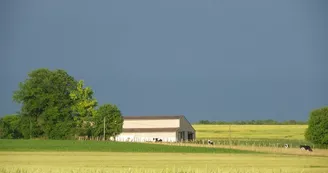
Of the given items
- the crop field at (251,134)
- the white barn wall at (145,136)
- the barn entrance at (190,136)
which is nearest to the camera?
the white barn wall at (145,136)

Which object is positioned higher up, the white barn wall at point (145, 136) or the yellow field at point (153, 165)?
the white barn wall at point (145, 136)

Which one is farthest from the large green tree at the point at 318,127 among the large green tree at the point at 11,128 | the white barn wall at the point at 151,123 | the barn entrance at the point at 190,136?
the large green tree at the point at 11,128

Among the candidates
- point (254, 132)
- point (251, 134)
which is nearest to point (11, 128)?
point (251, 134)

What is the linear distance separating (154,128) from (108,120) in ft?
31.0

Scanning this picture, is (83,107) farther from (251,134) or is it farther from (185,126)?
(251,134)

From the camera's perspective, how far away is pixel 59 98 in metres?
104

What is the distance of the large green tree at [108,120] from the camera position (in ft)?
339

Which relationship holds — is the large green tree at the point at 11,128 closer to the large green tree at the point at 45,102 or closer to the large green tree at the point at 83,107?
the large green tree at the point at 45,102

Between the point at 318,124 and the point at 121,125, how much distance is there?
30589 mm

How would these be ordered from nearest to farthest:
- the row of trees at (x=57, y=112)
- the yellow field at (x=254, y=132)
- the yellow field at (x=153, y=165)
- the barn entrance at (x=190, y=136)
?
the yellow field at (x=153, y=165) → the row of trees at (x=57, y=112) → the barn entrance at (x=190, y=136) → the yellow field at (x=254, y=132)

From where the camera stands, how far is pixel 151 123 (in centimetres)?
11112

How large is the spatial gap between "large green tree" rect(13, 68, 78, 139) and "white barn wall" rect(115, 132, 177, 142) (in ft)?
31.4

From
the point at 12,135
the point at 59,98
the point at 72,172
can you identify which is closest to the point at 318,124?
the point at 59,98

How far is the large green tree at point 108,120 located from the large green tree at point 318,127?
2875 centimetres
